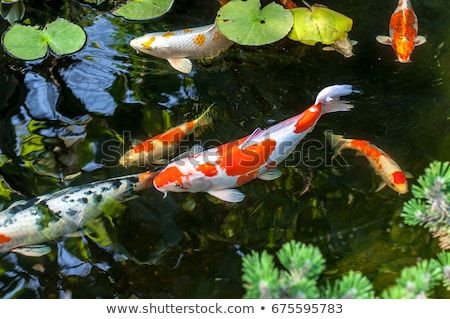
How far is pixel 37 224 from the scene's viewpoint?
8.57 ft

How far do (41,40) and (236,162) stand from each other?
51.4 inches

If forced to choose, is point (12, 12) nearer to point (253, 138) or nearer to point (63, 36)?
point (63, 36)

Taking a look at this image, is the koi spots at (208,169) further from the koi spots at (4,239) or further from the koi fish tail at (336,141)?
the koi spots at (4,239)

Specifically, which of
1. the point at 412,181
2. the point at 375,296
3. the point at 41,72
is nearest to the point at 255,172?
the point at 412,181

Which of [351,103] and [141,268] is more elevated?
[351,103]

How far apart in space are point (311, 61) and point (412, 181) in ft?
2.91

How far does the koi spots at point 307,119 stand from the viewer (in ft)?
8.91

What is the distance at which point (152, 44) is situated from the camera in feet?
10.5

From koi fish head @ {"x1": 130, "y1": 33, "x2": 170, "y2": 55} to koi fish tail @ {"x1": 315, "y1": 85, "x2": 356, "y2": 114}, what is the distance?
906 mm

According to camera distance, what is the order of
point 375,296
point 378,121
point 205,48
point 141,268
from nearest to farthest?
point 375,296
point 141,268
point 378,121
point 205,48

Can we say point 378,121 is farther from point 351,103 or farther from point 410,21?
point 410,21

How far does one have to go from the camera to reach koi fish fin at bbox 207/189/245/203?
2703 mm

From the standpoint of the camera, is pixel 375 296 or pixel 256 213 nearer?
pixel 375 296

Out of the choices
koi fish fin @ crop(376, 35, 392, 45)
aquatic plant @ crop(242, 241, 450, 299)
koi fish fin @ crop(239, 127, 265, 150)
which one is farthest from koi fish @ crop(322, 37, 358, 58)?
aquatic plant @ crop(242, 241, 450, 299)
